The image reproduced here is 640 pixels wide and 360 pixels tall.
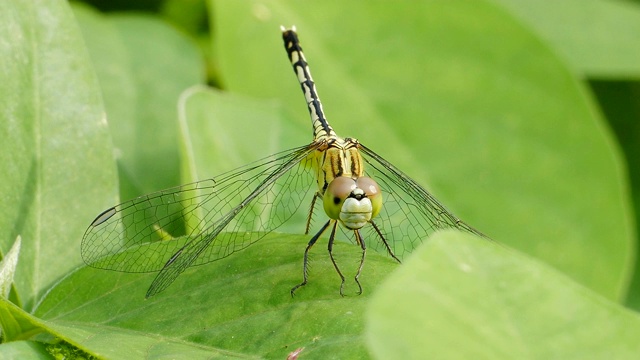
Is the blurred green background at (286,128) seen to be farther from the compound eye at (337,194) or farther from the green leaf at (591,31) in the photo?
the compound eye at (337,194)

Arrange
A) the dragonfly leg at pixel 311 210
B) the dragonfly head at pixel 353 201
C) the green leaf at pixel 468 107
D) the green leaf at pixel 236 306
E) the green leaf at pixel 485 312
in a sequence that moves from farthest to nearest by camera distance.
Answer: the green leaf at pixel 468 107 < the dragonfly leg at pixel 311 210 < the dragonfly head at pixel 353 201 < the green leaf at pixel 236 306 < the green leaf at pixel 485 312

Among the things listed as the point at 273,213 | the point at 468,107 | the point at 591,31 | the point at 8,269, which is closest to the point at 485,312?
the point at 8,269

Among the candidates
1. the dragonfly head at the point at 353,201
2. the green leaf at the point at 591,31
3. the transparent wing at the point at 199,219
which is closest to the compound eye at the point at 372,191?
the dragonfly head at the point at 353,201

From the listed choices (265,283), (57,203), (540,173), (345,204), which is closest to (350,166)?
(345,204)

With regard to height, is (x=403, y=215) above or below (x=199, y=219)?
below

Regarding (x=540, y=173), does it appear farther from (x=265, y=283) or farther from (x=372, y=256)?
(x=265, y=283)

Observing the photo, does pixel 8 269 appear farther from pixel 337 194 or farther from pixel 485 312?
pixel 485 312
